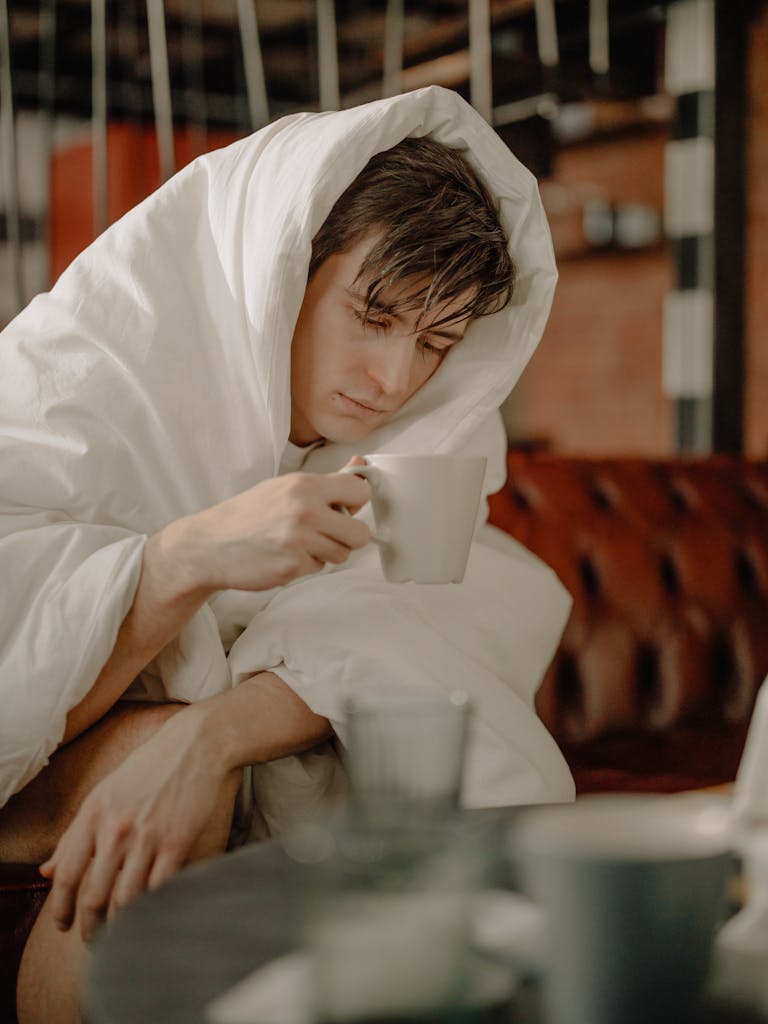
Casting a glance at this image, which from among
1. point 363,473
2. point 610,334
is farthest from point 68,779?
point 610,334

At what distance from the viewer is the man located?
916mm

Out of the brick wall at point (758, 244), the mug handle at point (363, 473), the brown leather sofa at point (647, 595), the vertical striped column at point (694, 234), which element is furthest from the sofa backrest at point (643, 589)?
the brick wall at point (758, 244)

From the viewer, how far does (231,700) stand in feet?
3.22

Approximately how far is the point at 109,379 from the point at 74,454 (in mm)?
94

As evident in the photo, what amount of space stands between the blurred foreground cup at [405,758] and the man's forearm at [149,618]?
432 mm

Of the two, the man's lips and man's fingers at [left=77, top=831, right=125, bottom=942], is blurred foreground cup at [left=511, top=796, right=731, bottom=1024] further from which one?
the man's lips

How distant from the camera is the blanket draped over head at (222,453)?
1000 mm

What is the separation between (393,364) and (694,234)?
218 cm

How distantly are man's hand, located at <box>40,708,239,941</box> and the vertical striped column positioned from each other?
7.81 feet

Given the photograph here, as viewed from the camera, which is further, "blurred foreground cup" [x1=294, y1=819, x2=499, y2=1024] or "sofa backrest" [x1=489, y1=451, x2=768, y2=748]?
"sofa backrest" [x1=489, y1=451, x2=768, y2=748]

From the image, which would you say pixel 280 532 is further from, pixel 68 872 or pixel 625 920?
pixel 625 920

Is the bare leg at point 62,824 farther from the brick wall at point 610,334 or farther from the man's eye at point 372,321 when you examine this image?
the brick wall at point 610,334

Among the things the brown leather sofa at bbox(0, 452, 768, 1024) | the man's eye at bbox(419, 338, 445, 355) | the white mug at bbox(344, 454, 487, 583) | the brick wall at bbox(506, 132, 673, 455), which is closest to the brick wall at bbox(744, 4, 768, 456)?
the brick wall at bbox(506, 132, 673, 455)

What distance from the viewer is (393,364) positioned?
45.0 inches
